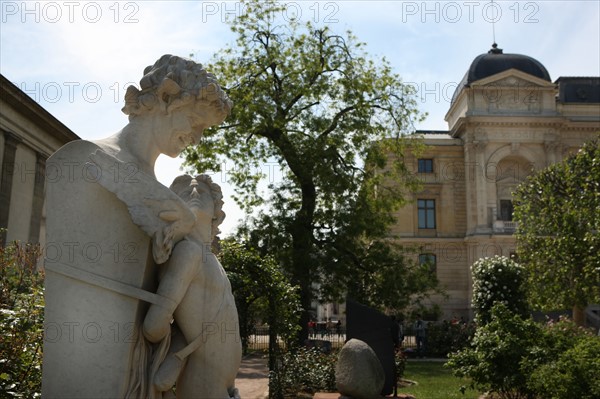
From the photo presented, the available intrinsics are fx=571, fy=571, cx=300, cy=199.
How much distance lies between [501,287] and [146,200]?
20.5m

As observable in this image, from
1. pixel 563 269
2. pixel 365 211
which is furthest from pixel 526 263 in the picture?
pixel 365 211

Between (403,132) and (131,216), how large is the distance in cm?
2199

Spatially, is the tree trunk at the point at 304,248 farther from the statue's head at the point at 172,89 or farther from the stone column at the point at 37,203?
the statue's head at the point at 172,89

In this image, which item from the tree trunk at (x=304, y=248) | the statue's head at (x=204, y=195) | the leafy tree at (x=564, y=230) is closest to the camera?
the statue's head at (x=204, y=195)

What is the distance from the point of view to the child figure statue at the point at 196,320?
7.94 ft

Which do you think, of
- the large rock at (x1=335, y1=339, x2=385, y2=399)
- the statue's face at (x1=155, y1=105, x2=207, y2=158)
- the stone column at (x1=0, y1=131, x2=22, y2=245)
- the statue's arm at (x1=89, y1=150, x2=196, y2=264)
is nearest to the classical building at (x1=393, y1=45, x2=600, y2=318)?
the stone column at (x1=0, y1=131, x2=22, y2=245)

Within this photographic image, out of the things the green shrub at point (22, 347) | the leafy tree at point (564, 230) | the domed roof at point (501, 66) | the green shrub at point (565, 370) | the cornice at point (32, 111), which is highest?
the domed roof at point (501, 66)

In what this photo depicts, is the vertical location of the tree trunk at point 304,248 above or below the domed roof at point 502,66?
below

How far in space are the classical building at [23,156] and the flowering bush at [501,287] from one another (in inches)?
757

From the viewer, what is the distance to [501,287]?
68.7 ft

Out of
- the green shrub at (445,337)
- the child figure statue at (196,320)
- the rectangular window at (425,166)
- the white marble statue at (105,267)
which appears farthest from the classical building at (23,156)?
the rectangular window at (425,166)

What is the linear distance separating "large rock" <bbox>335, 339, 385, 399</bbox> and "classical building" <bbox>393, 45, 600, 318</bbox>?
1404 inches

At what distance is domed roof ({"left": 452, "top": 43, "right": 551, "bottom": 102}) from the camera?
47594mm

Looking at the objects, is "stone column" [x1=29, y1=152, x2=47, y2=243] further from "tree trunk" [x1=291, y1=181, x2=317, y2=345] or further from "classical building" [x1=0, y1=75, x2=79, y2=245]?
"tree trunk" [x1=291, y1=181, x2=317, y2=345]
